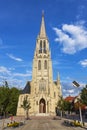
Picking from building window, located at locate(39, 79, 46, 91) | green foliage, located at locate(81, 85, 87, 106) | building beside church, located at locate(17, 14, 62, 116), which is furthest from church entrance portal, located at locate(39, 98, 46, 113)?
green foliage, located at locate(81, 85, 87, 106)

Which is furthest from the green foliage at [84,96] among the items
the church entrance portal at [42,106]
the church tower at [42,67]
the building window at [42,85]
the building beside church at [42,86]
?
the building window at [42,85]

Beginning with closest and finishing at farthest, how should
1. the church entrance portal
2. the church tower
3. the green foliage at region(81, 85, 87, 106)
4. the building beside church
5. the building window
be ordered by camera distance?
the green foliage at region(81, 85, 87, 106) → the building beside church → the church entrance portal → the building window → the church tower

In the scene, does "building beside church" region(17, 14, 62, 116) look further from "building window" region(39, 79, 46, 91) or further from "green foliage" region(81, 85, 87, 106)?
"green foliage" region(81, 85, 87, 106)

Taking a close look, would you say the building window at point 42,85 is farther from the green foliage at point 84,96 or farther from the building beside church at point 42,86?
the green foliage at point 84,96

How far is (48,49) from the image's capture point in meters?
98.1

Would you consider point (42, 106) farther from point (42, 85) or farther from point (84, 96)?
point (84, 96)

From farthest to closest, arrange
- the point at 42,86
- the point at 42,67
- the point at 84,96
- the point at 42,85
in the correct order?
the point at 42,67, the point at 42,85, the point at 42,86, the point at 84,96

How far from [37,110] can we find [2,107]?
54062 millimetres

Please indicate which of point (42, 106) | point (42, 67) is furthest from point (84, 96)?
point (42, 67)

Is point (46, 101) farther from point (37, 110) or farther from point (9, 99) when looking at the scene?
point (9, 99)

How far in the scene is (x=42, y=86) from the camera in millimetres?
93125

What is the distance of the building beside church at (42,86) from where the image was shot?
295 ft

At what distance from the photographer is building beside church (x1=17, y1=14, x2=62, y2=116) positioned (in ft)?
295

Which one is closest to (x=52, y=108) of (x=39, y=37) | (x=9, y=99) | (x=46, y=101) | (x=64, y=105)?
(x=46, y=101)
